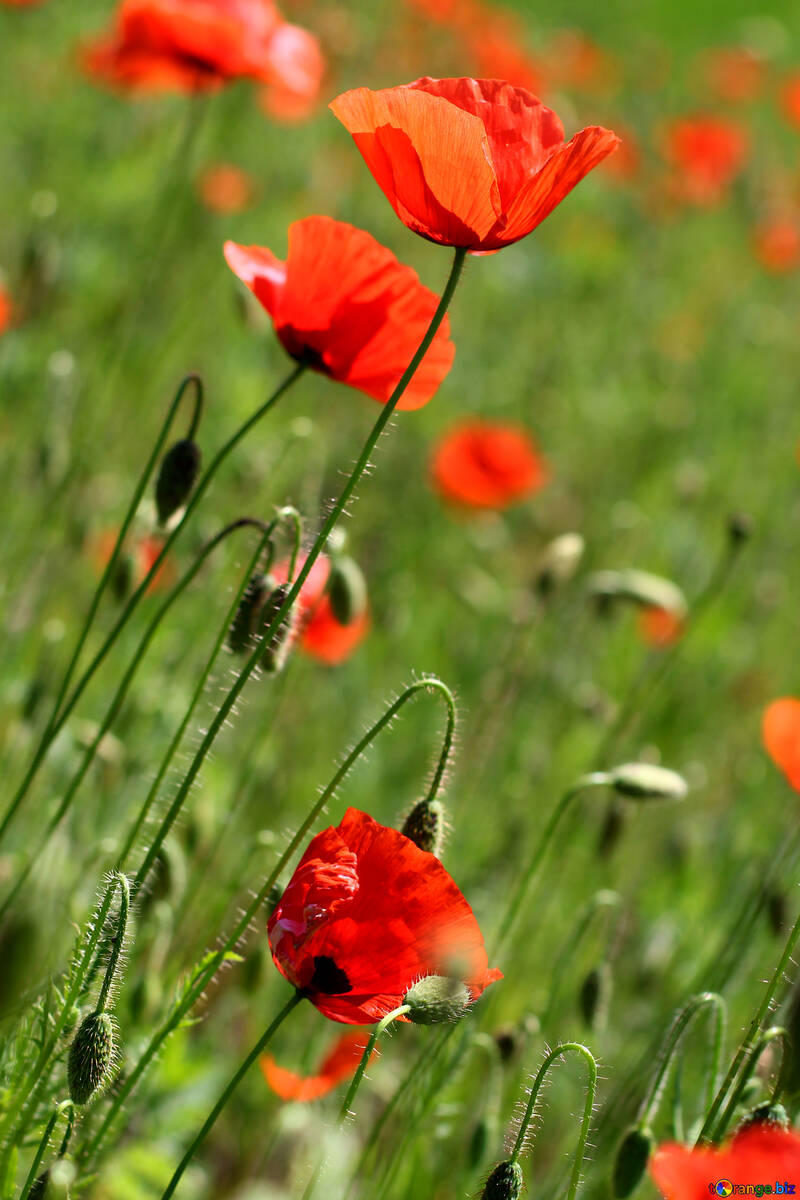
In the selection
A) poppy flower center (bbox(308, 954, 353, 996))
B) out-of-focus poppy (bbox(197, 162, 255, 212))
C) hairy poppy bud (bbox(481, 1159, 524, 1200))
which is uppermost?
out-of-focus poppy (bbox(197, 162, 255, 212))

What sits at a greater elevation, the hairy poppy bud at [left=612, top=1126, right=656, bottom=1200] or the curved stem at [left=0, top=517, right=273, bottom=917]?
the curved stem at [left=0, top=517, right=273, bottom=917]

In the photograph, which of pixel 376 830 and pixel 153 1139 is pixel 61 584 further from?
pixel 376 830

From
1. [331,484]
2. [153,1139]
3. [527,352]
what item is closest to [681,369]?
[527,352]

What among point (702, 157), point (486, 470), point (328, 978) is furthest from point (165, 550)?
point (702, 157)

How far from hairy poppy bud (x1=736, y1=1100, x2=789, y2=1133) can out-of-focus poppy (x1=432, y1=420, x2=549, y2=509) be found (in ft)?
9.38

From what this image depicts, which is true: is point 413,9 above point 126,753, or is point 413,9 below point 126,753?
above

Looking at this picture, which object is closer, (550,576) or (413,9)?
(550,576)

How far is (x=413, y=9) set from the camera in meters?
7.59

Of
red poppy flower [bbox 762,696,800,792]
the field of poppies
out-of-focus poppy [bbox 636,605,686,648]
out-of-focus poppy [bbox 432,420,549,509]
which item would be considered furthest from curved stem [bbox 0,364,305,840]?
out-of-focus poppy [bbox 432,420,549,509]

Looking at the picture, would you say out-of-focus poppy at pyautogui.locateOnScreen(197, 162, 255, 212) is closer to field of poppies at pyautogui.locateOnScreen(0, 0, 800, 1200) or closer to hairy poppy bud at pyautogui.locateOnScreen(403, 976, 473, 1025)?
field of poppies at pyautogui.locateOnScreen(0, 0, 800, 1200)

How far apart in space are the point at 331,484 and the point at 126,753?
7.23ft

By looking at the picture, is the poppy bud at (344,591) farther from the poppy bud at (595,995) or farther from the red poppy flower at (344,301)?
the poppy bud at (595,995)

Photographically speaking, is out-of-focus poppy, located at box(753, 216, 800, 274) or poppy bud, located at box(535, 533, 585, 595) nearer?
poppy bud, located at box(535, 533, 585, 595)

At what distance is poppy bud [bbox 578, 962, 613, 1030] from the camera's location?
2.01m
